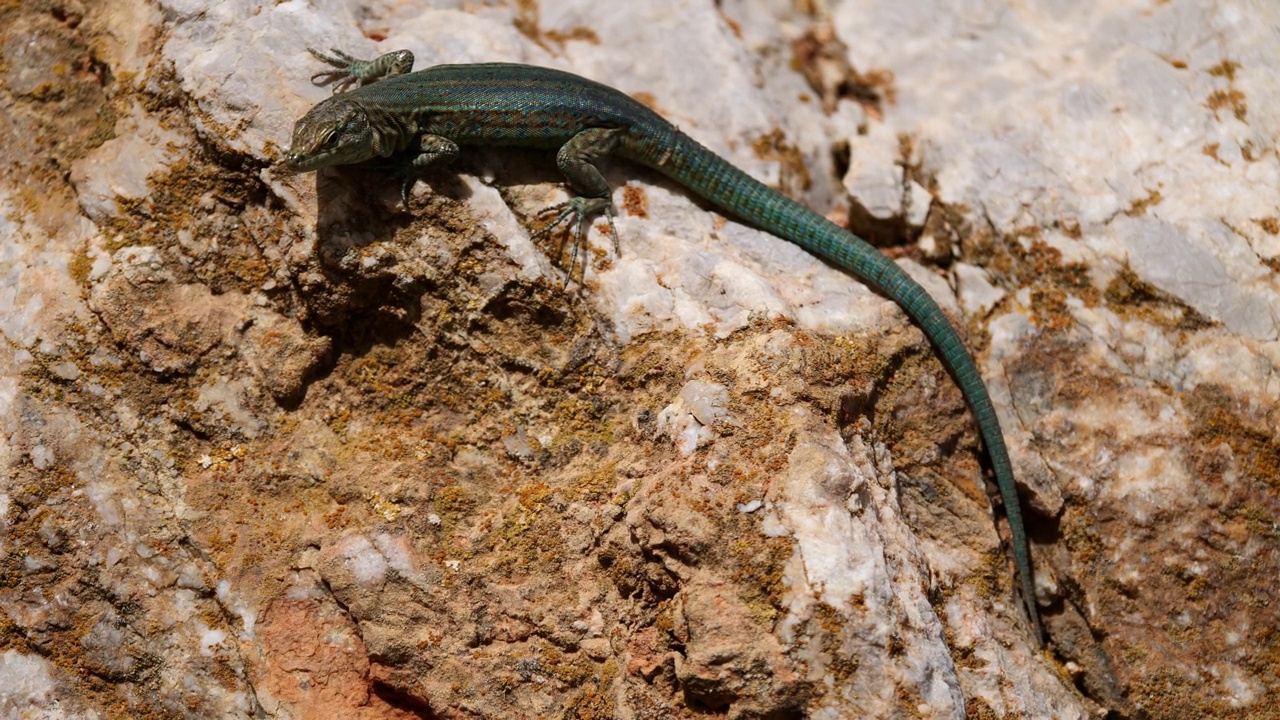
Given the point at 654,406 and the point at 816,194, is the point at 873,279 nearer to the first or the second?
the point at 816,194

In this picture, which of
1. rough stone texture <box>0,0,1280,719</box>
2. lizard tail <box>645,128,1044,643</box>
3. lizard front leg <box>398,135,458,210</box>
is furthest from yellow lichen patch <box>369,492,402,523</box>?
lizard tail <box>645,128,1044,643</box>

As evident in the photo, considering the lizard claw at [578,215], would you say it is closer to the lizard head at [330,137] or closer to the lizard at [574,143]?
the lizard at [574,143]

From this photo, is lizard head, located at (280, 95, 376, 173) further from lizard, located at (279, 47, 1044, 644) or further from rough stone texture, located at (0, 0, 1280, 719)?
rough stone texture, located at (0, 0, 1280, 719)

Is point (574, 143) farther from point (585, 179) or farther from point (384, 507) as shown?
point (384, 507)

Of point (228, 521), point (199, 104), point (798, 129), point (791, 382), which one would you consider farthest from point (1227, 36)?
point (228, 521)

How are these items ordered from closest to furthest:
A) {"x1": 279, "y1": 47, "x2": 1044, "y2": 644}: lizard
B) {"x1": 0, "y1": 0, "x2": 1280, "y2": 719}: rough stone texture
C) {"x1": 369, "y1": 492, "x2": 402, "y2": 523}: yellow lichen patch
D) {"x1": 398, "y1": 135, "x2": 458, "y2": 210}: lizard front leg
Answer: {"x1": 0, "y1": 0, "x2": 1280, "y2": 719}: rough stone texture
{"x1": 369, "y1": 492, "x2": 402, "y2": 523}: yellow lichen patch
{"x1": 279, "y1": 47, "x2": 1044, "y2": 644}: lizard
{"x1": 398, "y1": 135, "x2": 458, "y2": 210}: lizard front leg


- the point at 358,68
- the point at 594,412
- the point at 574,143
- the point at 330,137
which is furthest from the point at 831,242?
the point at 358,68
